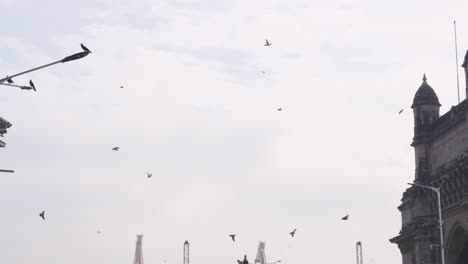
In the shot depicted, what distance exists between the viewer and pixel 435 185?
74875 mm

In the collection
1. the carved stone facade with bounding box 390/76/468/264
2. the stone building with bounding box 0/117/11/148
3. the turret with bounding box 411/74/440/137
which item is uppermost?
the turret with bounding box 411/74/440/137

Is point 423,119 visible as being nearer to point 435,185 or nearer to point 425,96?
point 425,96

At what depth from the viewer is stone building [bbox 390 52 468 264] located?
7088 cm

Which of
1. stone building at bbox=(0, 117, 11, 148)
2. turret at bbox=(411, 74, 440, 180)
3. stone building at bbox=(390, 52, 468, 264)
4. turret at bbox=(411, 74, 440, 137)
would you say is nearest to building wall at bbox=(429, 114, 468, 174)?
stone building at bbox=(390, 52, 468, 264)

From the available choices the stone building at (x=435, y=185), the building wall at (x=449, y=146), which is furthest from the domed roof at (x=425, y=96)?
the building wall at (x=449, y=146)

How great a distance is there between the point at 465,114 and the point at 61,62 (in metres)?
51.4

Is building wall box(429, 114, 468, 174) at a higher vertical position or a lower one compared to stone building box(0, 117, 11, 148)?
higher

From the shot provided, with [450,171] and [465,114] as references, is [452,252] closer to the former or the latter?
[450,171]

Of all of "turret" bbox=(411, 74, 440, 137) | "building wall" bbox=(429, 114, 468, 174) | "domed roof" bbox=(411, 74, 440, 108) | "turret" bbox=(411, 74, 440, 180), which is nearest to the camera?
"building wall" bbox=(429, 114, 468, 174)

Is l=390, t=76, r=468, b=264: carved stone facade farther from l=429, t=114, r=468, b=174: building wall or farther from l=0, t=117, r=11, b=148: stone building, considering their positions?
l=0, t=117, r=11, b=148: stone building

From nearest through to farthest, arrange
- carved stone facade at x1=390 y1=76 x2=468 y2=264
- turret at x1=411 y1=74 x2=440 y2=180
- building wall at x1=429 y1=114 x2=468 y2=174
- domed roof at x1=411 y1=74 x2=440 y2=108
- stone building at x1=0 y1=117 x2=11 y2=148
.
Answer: stone building at x1=0 y1=117 x2=11 y2=148, carved stone facade at x1=390 y1=76 x2=468 y2=264, building wall at x1=429 y1=114 x2=468 y2=174, turret at x1=411 y1=74 x2=440 y2=180, domed roof at x1=411 y1=74 x2=440 y2=108

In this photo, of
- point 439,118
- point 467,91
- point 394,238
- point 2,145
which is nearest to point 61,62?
point 2,145

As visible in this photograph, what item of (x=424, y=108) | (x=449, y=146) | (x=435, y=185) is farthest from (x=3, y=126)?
(x=424, y=108)

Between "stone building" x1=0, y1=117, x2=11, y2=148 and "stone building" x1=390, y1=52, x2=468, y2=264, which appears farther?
"stone building" x1=390, y1=52, x2=468, y2=264
